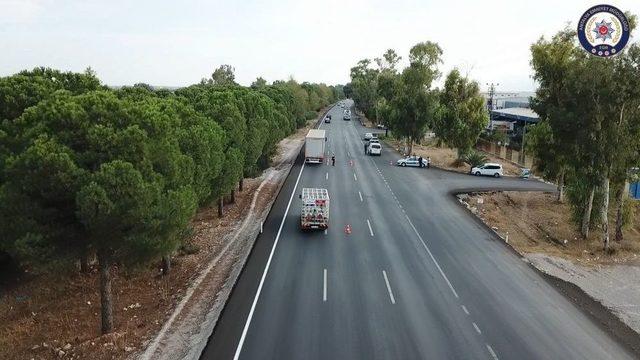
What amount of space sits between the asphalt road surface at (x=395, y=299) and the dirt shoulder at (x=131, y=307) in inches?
49.4

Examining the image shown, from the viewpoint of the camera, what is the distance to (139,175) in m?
17.8

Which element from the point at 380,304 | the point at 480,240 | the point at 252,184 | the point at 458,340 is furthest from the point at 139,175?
the point at 252,184

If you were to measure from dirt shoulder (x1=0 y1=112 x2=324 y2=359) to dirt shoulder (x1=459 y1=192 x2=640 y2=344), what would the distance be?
667 inches

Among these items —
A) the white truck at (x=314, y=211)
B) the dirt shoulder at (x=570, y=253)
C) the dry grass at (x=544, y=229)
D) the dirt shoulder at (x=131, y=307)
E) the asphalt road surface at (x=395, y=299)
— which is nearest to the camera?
the asphalt road surface at (x=395, y=299)

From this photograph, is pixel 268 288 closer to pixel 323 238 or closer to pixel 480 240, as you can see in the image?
pixel 323 238

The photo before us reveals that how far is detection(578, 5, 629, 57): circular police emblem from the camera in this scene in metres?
31.4

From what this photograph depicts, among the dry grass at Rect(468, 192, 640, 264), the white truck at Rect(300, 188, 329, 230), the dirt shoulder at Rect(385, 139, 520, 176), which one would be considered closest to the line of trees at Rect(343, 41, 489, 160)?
the dirt shoulder at Rect(385, 139, 520, 176)

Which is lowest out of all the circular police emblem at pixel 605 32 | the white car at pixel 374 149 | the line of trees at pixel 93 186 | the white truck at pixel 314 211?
the white truck at pixel 314 211

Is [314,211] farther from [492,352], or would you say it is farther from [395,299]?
[492,352]

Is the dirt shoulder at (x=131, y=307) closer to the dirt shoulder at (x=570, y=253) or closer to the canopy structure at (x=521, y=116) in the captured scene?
the dirt shoulder at (x=570, y=253)

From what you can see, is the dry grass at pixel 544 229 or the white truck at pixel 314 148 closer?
the dry grass at pixel 544 229

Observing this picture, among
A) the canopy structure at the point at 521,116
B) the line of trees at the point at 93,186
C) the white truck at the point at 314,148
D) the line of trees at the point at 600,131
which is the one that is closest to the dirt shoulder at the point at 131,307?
the line of trees at the point at 93,186

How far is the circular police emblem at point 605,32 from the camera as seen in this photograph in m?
31.4

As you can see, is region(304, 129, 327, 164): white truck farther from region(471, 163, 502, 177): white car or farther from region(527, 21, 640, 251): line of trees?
region(527, 21, 640, 251): line of trees
